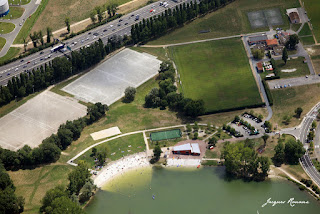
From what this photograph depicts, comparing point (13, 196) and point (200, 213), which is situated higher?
point (13, 196)

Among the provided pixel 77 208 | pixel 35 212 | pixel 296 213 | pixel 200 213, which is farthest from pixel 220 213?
pixel 35 212

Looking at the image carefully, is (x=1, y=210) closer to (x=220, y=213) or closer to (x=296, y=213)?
(x=220, y=213)

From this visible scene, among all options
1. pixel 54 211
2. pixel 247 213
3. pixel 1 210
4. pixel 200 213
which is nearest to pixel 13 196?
pixel 1 210

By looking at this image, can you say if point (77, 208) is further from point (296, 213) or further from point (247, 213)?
point (296, 213)

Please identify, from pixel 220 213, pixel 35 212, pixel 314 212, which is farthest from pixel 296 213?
pixel 35 212

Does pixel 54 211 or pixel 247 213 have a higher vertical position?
pixel 54 211

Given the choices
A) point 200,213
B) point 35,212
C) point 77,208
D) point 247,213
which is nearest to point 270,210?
point 247,213

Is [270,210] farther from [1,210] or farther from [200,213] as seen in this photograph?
[1,210]
